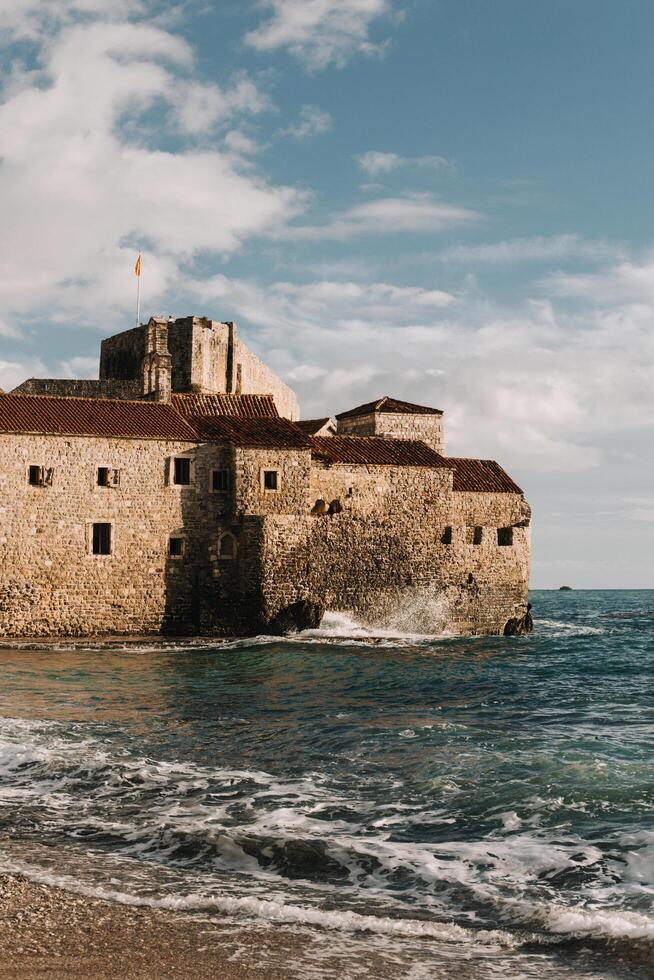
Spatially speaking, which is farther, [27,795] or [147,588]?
[147,588]

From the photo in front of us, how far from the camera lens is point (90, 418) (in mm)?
31453

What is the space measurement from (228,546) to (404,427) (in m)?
14.0

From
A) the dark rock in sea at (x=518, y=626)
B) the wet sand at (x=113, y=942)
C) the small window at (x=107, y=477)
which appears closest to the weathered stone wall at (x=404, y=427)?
the dark rock in sea at (x=518, y=626)

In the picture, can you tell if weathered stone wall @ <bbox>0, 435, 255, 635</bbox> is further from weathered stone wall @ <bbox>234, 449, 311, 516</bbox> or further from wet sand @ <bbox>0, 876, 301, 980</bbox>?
wet sand @ <bbox>0, 876, 301, 980</bbox>

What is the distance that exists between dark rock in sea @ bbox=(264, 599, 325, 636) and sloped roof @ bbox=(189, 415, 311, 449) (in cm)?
540

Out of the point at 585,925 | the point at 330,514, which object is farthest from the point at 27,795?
the point at 330,514

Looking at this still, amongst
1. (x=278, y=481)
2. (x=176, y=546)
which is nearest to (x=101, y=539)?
(x=176, y=546)

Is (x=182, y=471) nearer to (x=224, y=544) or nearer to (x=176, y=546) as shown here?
(x=176, y=546)

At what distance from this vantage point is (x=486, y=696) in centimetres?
1927

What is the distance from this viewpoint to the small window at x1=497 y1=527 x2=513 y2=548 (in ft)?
123

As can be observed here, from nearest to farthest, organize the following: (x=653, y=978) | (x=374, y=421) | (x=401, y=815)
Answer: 1. (x=653, y=978)
2. (x=401, y=815)
3. (x=374, y=421)

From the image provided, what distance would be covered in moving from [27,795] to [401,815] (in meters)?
4.06

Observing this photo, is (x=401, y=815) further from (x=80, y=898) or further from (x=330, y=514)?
(x=330, y=514)

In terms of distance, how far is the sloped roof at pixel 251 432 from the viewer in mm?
32219
